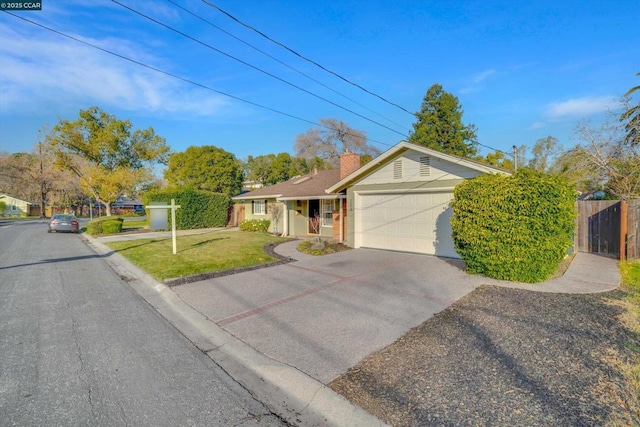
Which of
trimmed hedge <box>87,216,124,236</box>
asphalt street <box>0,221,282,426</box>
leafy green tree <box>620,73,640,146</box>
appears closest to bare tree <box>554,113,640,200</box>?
leafy green tree <box>620,73,640,146</box>

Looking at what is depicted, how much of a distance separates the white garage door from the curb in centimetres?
792

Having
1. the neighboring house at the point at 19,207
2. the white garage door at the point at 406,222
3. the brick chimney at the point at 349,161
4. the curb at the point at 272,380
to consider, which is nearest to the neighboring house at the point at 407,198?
the white garage door at the point at 406,222

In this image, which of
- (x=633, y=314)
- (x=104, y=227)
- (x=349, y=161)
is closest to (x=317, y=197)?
(x=349, y=161)

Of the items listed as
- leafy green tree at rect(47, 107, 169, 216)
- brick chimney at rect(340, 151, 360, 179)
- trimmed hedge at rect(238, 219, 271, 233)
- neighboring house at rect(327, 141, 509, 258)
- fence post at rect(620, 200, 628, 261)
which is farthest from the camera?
leafy green tree at rect(47, 107, 169, 216)

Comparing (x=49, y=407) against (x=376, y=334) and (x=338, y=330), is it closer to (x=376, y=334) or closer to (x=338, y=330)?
(x=338, y=330)

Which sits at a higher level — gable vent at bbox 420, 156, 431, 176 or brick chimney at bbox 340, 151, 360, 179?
brick chimney at bbox 340, 151, 360, 179

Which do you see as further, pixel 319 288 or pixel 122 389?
pixel 319 288

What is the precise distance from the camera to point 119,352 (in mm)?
4168

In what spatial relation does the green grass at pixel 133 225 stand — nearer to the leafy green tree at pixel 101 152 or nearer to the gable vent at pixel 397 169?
the leafy green tree at pixel 101 152

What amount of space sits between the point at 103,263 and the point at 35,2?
754 cm

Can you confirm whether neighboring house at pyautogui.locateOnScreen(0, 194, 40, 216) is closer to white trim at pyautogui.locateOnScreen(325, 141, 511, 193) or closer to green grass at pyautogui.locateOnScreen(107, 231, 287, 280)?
green grass at pyautogui.locateOnScreen(107, 231, 287, 280)

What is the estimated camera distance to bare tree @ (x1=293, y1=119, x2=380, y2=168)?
130 feet

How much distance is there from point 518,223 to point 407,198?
4.56 m

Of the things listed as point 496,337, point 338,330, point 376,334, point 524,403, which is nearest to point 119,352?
point 338,330
